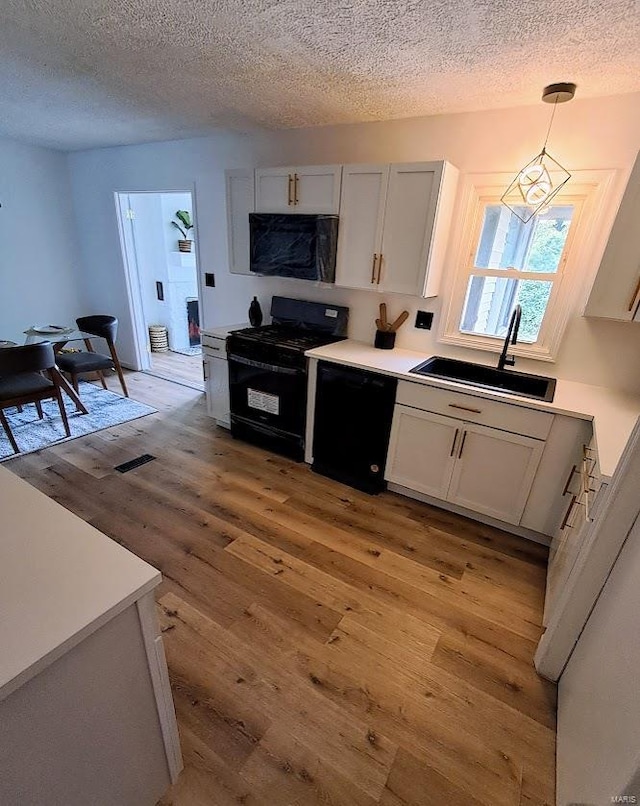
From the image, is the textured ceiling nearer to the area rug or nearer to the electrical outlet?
the electrical outlet

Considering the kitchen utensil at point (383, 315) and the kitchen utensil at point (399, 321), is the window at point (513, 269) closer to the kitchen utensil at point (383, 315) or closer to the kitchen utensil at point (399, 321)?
the kitchen utensil at point (399, 321)

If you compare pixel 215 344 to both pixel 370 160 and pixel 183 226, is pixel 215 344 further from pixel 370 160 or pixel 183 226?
pixel 183 226

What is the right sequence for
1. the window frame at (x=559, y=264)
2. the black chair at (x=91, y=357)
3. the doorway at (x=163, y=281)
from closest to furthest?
1. the window frame at (x=559, y=264)
2. the black chair at (x=91, y=357)
3. the doorway at (x=163, y=281)

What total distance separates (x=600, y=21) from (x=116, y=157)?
14.0 feet

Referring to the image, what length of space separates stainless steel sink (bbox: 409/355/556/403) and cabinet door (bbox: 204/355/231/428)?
1.61 m

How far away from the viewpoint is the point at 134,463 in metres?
2.86

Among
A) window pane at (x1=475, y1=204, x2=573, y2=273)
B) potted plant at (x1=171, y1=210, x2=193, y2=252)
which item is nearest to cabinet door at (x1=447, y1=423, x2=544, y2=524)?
window pane at (x1=475, y1=204, x2=573, y2=273)

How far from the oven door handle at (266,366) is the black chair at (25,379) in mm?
1404

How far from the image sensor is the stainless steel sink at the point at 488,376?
2322mm

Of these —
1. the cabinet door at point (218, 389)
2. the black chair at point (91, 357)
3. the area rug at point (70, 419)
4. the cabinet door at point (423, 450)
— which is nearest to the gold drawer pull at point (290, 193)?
the cabinet door at point (218, 389)

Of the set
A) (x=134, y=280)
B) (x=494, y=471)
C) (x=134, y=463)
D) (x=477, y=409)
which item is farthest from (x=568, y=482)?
(x=134, y=280)

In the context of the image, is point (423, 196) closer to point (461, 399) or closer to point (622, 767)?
point (461, 399)

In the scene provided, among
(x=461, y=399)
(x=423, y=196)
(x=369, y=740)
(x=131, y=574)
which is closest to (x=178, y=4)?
(x=423, y=196)

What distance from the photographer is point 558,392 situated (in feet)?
7.06
